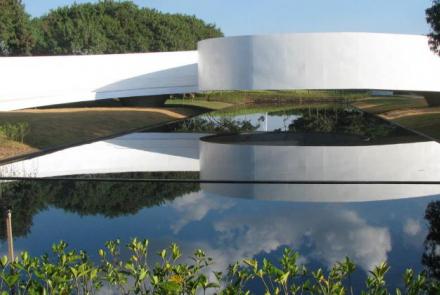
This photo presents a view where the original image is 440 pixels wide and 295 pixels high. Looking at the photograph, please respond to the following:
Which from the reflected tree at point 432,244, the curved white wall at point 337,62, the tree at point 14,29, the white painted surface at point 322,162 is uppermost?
the tree at point 14,29

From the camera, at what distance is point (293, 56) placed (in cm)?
2255

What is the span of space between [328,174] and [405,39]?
13.9 m

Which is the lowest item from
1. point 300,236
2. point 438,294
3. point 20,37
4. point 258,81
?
point 300,236

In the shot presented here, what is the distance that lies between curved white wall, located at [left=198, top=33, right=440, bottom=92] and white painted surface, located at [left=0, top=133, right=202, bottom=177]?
5863 millimetres

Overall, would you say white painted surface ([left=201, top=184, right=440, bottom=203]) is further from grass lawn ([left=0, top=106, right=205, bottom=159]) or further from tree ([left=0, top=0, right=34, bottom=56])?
tree ([left=0, top=0, right=34, bottom=56])

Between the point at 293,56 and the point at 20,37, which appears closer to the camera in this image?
the point at 293,56

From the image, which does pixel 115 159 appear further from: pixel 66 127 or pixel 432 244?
pixel 432 244

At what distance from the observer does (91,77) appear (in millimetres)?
31734

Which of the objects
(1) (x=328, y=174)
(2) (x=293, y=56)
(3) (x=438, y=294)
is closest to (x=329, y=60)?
(2) (x=293, y=56)

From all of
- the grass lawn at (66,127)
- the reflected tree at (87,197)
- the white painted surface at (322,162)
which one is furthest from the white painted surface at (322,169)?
the grass lawn at (66,127)

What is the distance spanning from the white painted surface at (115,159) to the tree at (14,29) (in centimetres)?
3148

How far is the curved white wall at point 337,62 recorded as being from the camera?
22.4 meters

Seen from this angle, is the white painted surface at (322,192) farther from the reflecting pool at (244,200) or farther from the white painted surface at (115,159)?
the white painted surface at (115,159)

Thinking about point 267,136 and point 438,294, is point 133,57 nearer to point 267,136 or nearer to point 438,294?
point 267,136
